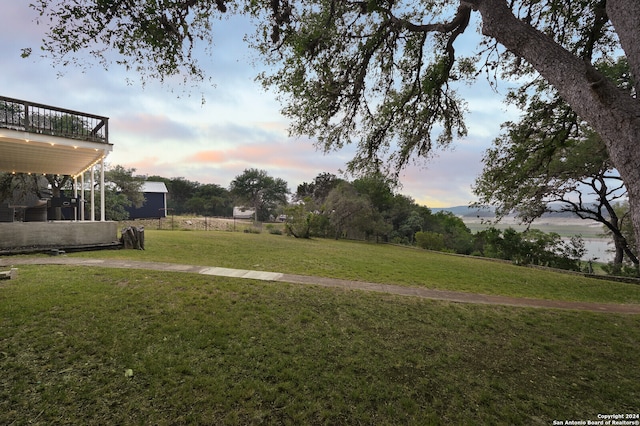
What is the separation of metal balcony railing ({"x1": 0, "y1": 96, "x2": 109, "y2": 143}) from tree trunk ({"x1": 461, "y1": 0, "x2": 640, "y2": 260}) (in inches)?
511

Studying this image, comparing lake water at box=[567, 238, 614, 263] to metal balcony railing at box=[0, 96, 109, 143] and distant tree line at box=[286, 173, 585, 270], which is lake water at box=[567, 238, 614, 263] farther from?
metal balcony railing at box=[0, 96, 109, 143]

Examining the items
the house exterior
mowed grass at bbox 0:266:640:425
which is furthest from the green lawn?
the house exterior

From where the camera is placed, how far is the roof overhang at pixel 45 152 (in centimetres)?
891

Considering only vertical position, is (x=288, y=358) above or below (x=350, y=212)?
below

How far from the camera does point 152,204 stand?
35094 mm

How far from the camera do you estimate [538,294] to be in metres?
8.07

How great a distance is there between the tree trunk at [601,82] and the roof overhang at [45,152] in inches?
509

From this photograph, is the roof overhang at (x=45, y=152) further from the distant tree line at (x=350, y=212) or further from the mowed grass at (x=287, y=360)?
the mowed grass at (x=287, y=360)

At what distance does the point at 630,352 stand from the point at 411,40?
7.32 meters

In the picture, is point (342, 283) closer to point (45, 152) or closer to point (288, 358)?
point (288, 358)

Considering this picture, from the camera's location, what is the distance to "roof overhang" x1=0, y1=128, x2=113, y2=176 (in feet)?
29.2

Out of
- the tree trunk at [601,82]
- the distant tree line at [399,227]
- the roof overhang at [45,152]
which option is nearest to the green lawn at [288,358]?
the tree trunk at [601,82]

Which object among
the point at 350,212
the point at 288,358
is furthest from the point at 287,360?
the point at 350,212

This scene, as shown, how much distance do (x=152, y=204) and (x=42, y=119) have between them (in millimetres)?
27881
